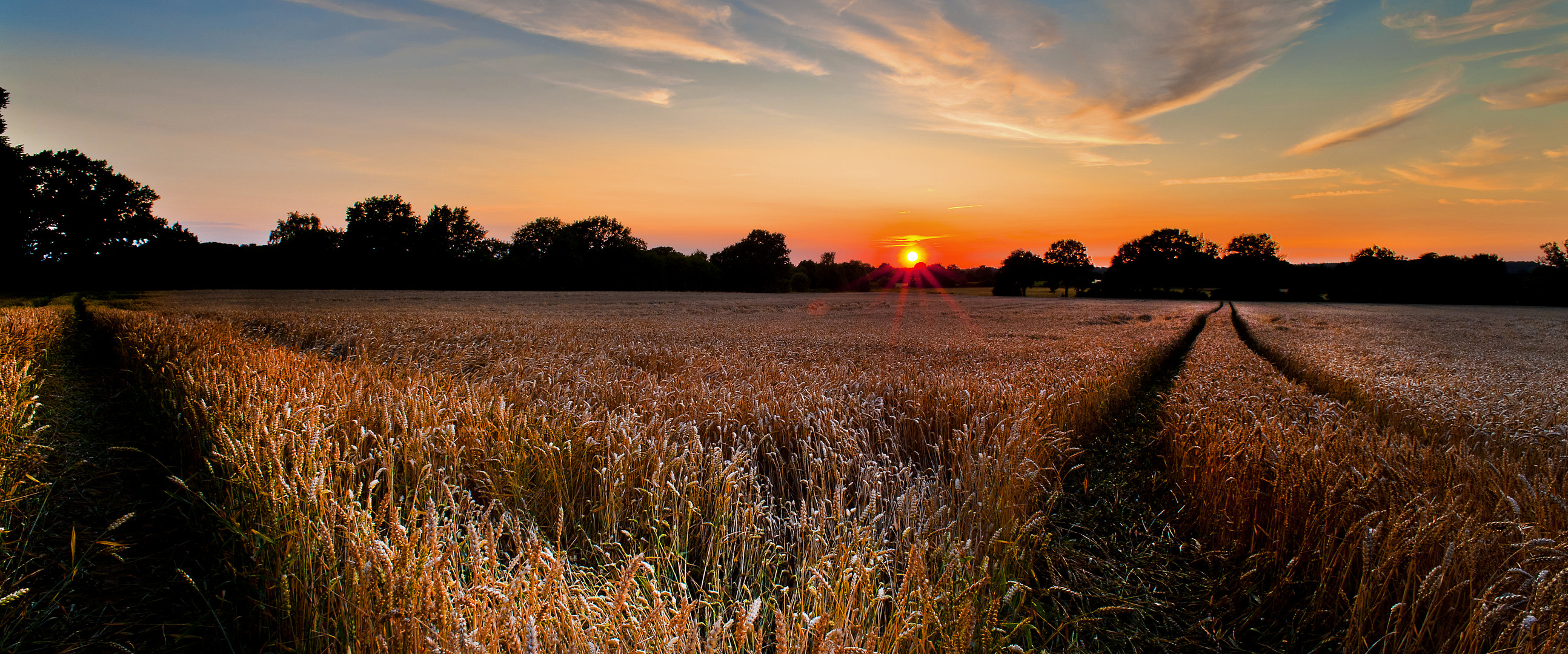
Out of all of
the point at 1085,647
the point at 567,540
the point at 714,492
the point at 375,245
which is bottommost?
A: the point at 1085,647

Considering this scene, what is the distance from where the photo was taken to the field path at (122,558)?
257cm

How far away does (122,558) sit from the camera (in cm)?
295

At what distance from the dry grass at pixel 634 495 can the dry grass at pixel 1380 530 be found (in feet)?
3.92

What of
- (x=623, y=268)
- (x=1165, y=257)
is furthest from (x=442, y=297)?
(x=1165, y=257)

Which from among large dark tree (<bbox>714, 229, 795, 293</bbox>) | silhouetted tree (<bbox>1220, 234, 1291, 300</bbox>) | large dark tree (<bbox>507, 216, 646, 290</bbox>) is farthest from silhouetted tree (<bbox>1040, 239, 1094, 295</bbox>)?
large dark tree (<bbox>507, 216, 646, 290</bbox>)

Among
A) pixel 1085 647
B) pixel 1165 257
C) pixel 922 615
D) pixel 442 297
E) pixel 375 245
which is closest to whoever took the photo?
pixel 922 615

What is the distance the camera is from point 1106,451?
6.13m

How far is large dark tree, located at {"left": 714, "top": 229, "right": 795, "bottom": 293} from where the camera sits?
Answer: 299 feet

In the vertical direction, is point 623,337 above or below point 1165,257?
below

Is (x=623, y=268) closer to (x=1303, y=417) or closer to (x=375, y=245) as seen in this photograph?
(x=375, y=245)

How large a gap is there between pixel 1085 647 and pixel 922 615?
141cm

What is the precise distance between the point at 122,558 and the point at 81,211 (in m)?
69.3

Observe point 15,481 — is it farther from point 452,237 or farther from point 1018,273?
point 1018,273

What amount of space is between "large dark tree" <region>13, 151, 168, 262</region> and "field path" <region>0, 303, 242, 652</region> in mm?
58279
